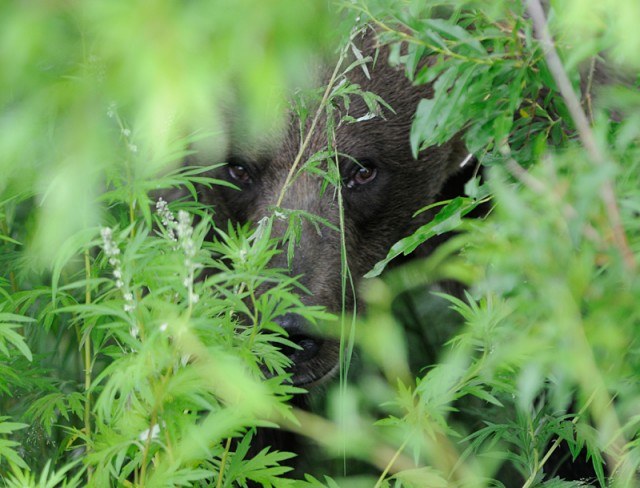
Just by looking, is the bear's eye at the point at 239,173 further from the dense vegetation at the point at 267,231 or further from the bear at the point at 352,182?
the dense vegetation at the point at 267,231

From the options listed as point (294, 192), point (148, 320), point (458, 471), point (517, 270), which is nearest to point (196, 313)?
point (148, 320)

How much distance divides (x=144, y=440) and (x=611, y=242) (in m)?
0.66

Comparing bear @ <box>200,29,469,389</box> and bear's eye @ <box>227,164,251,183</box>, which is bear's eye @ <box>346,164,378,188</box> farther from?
bear's eye @ <box>227,164,251,183</box>

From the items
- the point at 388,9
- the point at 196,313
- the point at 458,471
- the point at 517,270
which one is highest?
the point at 388,9

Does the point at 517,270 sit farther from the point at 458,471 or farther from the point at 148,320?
the point at 458,471

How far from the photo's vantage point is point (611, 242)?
1192 millimetres

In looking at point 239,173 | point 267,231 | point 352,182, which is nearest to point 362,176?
point 352,182

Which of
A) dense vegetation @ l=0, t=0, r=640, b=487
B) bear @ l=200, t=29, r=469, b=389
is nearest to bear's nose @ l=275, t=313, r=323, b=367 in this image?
bear @ l=200, t=29, r=469, b=389

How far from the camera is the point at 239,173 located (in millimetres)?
2947

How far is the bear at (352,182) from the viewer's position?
2705 mm

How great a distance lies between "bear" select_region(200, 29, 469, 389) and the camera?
2.71 meters

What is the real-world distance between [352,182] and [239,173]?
1.08ft

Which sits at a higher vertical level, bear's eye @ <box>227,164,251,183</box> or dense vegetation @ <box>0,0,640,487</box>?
dense vegetation @ <box>0,0,640,487</box>

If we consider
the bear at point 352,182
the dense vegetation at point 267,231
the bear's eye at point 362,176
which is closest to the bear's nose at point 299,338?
the bear at point 352,182
